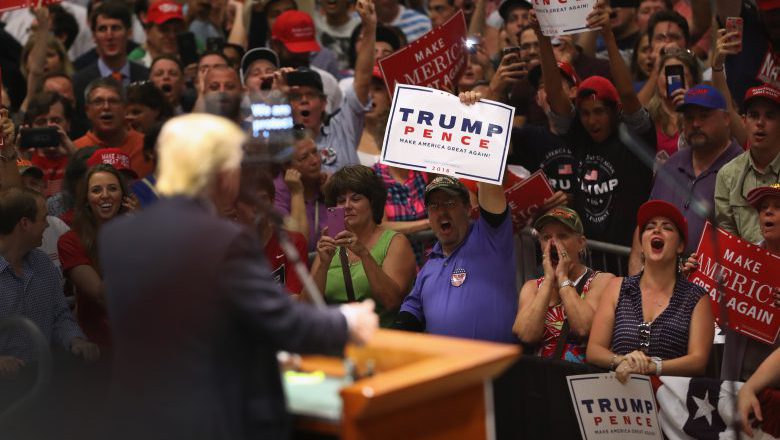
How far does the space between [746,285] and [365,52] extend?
3391 mm

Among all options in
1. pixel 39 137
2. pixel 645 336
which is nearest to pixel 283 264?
pixel 645 336

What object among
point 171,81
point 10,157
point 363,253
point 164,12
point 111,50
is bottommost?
point 363,253

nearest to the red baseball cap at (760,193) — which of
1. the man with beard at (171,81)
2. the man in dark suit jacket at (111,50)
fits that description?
the man with beard at (171,81)

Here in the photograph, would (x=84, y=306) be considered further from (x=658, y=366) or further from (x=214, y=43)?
(x=214, y=43)

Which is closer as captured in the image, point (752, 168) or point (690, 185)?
point (752, 168)

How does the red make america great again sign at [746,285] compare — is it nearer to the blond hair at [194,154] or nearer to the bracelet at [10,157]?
the blond hair at [194,154]

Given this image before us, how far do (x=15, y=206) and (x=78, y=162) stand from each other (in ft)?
2.84

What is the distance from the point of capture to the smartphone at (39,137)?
900 cm

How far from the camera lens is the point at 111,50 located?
427 inches

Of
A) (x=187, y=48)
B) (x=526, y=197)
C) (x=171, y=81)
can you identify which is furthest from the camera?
(x=187, y=48)

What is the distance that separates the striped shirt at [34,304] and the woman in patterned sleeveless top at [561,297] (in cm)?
250

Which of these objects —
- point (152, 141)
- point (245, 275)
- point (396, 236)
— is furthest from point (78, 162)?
point (245, 275)

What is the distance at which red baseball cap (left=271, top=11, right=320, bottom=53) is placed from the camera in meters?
10.3

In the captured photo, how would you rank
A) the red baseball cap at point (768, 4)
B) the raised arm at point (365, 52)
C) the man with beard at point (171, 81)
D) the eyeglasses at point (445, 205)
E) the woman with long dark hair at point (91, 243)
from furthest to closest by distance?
the man with beard at point (171, 81) < the raised arm at point (365, 52) < the red baseball cap at point (768, 4) < the woman with long dark hair at point (91, 243) < the eyeglasses at point (445, 205)
